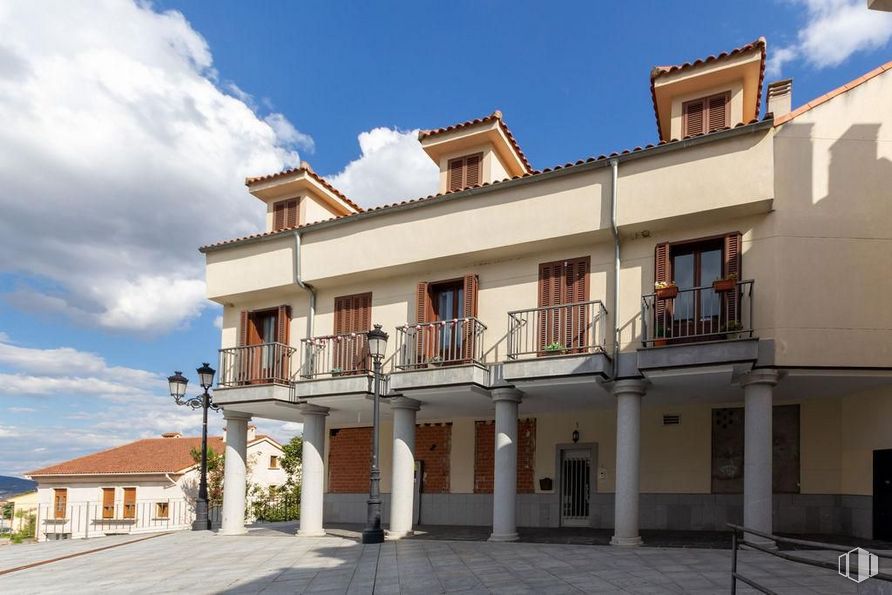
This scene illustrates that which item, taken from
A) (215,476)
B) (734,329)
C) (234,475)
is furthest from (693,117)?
(215,476)

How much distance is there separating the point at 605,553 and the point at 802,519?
5104 mm

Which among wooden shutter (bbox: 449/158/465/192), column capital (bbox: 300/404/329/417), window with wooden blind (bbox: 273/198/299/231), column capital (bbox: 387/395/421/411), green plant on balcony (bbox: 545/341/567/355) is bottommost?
column capital (bbox: 300/404/329/417)

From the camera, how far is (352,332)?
17500 millimetres

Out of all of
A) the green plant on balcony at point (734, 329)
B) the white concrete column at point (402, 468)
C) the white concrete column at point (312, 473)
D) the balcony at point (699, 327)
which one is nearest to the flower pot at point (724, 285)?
the balcony at point (699, 327)

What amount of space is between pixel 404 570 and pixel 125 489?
103 ft

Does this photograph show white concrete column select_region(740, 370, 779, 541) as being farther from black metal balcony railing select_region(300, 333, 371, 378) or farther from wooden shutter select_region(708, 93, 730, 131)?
black metal balcony railing select_region(300, 333, 371, 378)

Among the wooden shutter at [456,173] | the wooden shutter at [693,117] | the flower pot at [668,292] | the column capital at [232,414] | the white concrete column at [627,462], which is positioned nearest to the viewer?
the flower pot at [668,292]

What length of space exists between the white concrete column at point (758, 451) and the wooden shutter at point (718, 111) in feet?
18.1

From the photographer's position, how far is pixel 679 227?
13.7m

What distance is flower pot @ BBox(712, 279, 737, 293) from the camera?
12227 mm

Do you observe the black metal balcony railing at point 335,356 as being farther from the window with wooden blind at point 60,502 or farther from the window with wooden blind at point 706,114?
the window with wooden blind at point 60,502

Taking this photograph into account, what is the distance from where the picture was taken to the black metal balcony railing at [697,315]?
12.5 metres

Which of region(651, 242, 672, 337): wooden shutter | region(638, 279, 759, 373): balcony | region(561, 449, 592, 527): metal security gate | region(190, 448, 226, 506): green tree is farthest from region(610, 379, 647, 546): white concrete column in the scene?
region(190, 448, 226, 506): green tree

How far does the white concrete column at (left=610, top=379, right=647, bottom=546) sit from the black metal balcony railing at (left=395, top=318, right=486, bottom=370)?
10.9 feet
